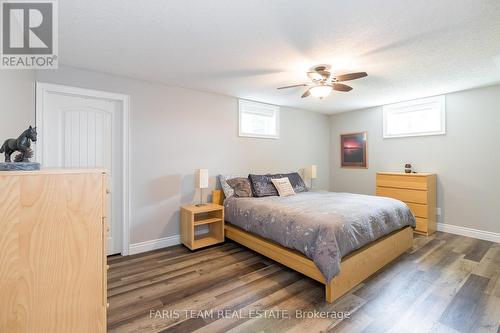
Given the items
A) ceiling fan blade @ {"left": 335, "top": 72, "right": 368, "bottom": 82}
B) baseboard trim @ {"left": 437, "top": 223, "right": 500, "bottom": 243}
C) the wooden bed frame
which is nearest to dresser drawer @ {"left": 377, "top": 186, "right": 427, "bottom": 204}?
baseboard trim @ {"left": 437, "top": 223, "right": 500, "bottom": 243}

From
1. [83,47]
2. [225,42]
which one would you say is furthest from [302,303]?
[83,47]

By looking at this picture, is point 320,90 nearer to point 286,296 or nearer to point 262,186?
point 262,186

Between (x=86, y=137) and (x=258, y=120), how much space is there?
2.81 metres

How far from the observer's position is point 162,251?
3.13 m

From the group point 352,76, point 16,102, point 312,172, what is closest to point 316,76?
point 352,76

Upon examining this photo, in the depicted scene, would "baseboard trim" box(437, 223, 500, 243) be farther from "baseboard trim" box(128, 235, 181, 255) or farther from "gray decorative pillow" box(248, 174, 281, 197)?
"baseboard trim" box(128, 235, 181, 255)

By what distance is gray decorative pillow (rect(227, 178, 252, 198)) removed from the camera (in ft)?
11.7

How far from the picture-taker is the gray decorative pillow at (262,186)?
3605 millimetres

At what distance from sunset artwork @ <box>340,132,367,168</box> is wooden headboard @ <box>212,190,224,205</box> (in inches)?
125

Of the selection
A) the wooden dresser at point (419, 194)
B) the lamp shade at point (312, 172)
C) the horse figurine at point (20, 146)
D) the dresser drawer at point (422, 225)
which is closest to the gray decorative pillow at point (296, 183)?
Result: the lamp shade at point (312, 172)

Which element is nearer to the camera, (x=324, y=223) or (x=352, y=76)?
(x=324, y=223)

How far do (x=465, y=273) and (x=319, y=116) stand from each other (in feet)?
12.7

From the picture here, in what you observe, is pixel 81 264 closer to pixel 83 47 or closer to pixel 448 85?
pixel 83 47

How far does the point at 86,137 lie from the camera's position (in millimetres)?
2805
